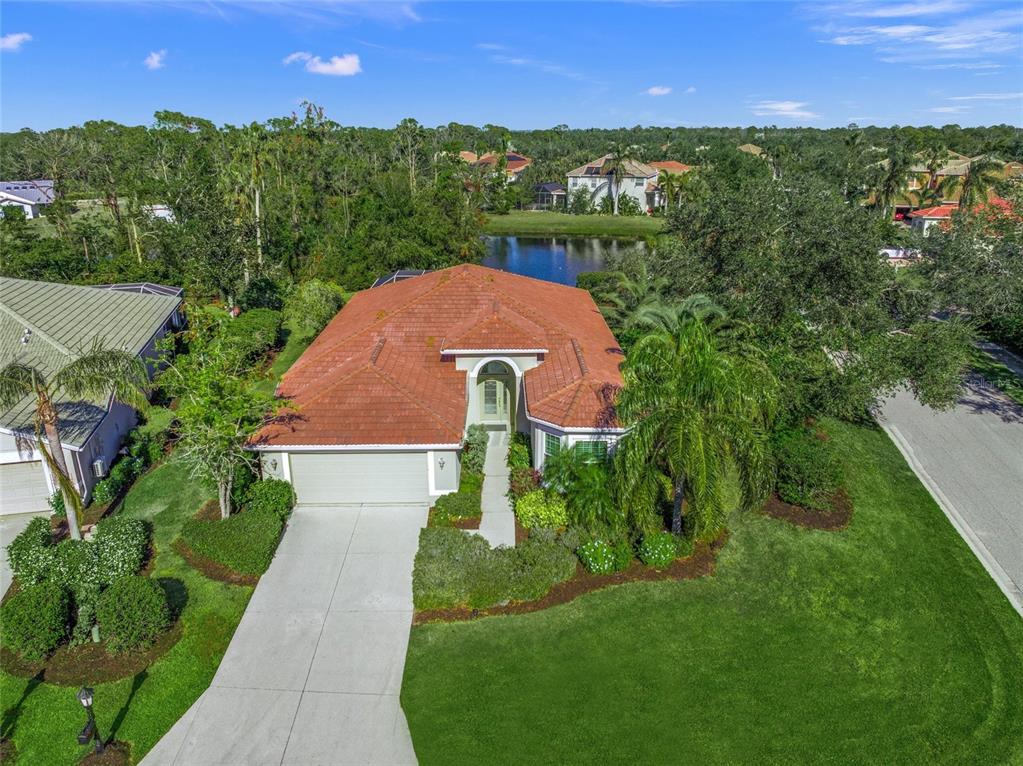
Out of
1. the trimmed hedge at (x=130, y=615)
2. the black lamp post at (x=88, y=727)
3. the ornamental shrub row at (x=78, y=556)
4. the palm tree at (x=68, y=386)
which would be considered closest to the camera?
the black lamp post at (x=88, y=727)

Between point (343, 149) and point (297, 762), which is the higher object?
point (343, 149)

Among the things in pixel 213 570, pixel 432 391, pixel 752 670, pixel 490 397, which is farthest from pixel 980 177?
pixel 213 570

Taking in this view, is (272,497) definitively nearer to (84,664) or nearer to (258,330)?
(84,664)

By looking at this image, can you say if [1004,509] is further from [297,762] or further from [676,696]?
[297,762]

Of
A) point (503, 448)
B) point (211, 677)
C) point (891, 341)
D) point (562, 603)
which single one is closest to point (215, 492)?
point (211, 677)

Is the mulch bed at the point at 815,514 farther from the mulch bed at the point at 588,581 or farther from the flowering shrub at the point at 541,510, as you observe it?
the flowering shrub at the point at 541,510

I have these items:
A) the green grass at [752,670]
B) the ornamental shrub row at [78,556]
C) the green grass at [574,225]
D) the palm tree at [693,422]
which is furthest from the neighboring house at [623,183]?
the ornamental shrub row at [78,556]
